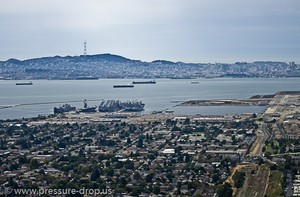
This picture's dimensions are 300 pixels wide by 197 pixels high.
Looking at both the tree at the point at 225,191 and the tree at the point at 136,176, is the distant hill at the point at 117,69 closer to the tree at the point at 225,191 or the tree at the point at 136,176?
the tree at the point at 136,176

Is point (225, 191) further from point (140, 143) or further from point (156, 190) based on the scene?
point (140, 143)

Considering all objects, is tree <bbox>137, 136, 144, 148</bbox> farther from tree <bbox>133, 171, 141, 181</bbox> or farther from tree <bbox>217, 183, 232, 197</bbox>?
tree <bbox>217, 183, 232, 197</bbox>

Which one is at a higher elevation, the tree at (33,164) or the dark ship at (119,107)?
the dark ship at (119,107)

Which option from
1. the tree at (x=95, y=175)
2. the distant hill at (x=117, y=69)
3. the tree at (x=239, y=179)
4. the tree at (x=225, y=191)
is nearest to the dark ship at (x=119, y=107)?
the tree at (x=95, y=175)

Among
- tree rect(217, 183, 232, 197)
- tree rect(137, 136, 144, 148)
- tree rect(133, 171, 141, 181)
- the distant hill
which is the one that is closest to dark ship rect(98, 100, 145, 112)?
tree rect(137, 136, 144, 148)

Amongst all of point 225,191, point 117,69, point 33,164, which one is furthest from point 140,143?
point 117,69

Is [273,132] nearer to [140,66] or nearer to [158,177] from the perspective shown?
[158,177]

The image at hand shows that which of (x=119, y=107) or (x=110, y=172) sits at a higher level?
(x=119, y=107)

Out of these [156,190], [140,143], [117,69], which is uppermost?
[117,69]
